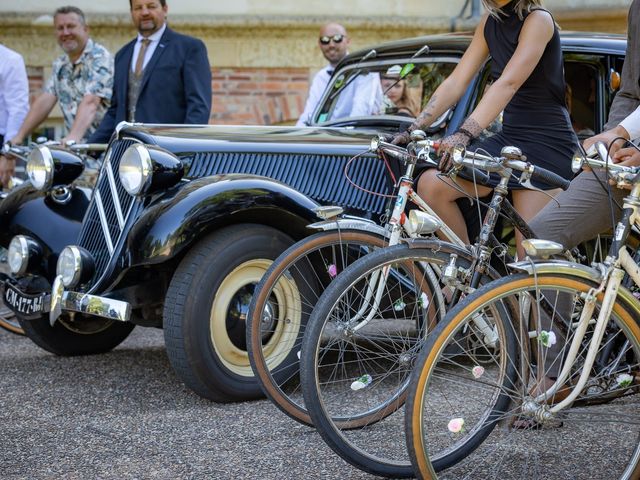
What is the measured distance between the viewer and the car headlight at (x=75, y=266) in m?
5.04

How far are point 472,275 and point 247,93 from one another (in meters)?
10.2

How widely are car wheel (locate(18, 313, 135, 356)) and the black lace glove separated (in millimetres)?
2589

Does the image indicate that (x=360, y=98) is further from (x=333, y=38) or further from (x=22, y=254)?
(x=333, y=38)

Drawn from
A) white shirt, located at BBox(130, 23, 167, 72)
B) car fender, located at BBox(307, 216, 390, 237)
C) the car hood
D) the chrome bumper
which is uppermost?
white shirt, located at BBox(130, 23, 167, 72)

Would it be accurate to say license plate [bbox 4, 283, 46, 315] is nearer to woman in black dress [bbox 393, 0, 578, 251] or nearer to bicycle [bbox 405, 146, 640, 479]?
woman in black dress [bbox 393, 0, 578, 251]

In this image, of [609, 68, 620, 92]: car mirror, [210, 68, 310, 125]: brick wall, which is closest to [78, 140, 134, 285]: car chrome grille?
[609, 68, 620, 92]: car mirror

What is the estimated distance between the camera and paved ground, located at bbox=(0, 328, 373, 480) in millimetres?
3912

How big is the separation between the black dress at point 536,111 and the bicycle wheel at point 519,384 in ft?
3.17

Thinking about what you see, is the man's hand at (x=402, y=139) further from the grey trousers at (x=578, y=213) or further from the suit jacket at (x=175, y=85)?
the suit jacket at (x=175, y=85)

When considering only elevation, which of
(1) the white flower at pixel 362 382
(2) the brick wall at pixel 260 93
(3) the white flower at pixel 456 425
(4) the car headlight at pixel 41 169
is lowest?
(2) the brick wall at pixel 260 93

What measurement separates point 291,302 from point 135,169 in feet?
3.08

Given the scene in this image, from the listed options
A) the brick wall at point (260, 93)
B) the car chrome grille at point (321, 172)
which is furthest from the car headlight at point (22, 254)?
the brick wall at point (260, 93)

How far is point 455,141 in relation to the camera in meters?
3.91

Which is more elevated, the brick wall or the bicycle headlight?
the bicycle headlight
